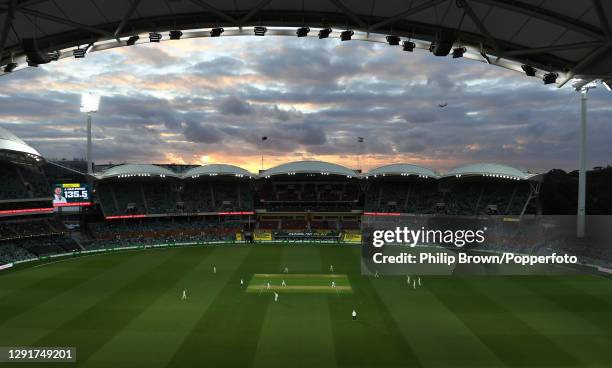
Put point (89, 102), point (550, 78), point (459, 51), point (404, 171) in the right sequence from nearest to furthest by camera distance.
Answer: point (550, 78)
point (459, 51)
point (89, 102)
point (404, 171)

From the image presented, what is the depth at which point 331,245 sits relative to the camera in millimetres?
59625

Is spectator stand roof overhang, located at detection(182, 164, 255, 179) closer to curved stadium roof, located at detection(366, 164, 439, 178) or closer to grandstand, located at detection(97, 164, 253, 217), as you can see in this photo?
grandstand, located at detection(97, 164, 253, 217)

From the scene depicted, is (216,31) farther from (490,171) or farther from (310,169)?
(490,171)

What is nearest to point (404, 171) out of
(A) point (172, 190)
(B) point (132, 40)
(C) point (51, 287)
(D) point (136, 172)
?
(A) point (172, 190)

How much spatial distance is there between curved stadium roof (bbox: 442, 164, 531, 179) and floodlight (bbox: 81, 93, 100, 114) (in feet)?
178

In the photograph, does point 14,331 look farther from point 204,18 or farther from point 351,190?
point 351,190

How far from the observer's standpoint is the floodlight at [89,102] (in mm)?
62312

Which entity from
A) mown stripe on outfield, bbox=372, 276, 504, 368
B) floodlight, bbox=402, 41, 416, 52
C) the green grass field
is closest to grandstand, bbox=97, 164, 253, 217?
the green grass field

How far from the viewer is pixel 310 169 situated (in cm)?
6856

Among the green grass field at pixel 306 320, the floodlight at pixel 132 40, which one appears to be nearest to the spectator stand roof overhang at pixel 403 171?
the green grass field at pixel 306 320

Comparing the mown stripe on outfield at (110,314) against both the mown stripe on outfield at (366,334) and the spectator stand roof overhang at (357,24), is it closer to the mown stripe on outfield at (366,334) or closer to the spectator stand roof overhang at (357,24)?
the mown stripe on outfield at (366,334)

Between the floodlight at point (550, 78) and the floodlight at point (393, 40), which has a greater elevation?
the floodlight at point (393, 40)

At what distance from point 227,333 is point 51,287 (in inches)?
765

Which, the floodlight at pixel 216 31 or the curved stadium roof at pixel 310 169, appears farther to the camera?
the curved stadium roof at pixel 310 169
